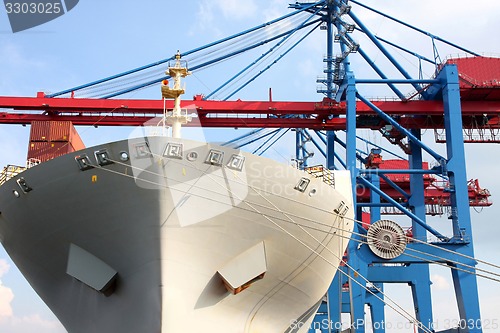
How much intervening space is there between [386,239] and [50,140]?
12466 millimetres

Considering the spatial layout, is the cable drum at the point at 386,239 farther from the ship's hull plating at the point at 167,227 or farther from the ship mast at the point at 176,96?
the ship mast at the point at 176,96

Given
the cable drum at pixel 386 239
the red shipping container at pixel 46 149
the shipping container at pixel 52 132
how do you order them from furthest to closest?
the cable drum at pixel 386 239, the shipping container at pixel 52 132, the red shipping container at pixel 46 149

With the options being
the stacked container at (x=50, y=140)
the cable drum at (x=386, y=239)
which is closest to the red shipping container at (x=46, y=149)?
the stacked container at (x=50, y=140)

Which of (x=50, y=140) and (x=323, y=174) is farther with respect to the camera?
(x=50, y=140)

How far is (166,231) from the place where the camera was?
11.4m

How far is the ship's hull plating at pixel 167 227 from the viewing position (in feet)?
37.3

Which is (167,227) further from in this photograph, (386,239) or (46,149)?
(386,239)

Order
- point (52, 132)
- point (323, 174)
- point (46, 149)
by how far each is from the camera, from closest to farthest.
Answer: point (323, 174)
point (46, 149)
point (52, 132)

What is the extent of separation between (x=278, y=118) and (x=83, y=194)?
51.7 feet

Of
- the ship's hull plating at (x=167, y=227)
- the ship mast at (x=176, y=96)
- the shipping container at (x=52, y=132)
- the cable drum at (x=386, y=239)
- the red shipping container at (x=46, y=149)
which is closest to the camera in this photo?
the ship's hull plating at (x=167, y=227)

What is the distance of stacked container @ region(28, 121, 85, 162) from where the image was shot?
17.4 meters

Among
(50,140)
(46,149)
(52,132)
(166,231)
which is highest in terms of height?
(52,132)

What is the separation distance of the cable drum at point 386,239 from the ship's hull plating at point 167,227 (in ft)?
26.4

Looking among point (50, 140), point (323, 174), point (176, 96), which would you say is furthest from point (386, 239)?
point (50, 140)
